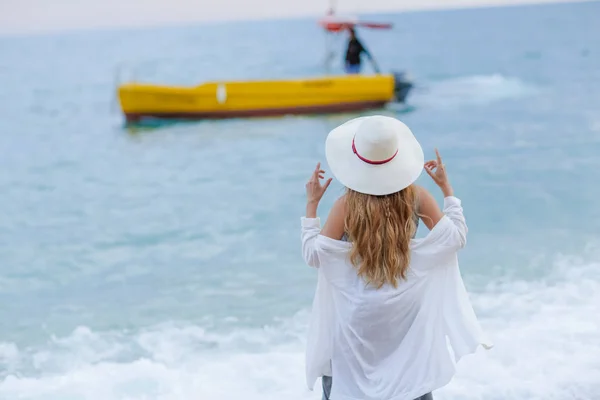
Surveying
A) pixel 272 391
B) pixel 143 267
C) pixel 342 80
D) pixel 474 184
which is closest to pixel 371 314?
pixel 272 391

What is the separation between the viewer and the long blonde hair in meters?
1.68

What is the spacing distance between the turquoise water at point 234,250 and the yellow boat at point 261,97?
317 mm

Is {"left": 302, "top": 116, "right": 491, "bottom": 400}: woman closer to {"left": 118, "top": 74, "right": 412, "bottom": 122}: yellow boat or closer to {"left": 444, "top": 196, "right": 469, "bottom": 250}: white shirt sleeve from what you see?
{"left": 444, "top": 196, "right": 469, "bottom": 250}: white shirt sleeve

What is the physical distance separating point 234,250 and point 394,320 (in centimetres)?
479

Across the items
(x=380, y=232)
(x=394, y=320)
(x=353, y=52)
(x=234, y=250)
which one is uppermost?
(x=380, y=232)

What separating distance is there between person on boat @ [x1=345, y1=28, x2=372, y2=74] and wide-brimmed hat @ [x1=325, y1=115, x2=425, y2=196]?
11658 millimetres

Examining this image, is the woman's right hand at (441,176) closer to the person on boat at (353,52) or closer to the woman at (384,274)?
the woman at (384,274)

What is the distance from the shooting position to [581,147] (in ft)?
34.9

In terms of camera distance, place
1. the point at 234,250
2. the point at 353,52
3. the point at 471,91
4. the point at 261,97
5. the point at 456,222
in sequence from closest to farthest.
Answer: the point at 456,222 → the point at 234,250 → the point at 261,97 → the point at 353,52 → the point at 471,91

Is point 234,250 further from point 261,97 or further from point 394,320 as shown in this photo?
point 261,97

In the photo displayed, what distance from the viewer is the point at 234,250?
6.47 meters

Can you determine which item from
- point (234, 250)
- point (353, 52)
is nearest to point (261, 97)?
point (353, 52)

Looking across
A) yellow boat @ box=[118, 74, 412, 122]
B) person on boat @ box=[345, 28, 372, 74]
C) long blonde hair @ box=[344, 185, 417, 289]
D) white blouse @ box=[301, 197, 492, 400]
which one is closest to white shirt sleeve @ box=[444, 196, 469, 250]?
white blouse @ box=[301, 197, 492, 400]

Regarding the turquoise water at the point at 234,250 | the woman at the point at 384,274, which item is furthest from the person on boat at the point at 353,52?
the woman at the point at 384,274
